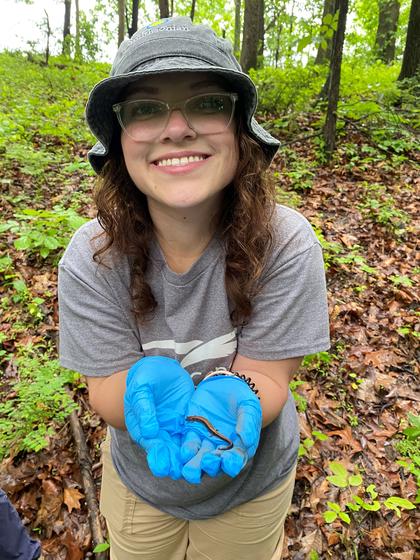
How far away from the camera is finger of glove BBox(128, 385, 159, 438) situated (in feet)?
3.64

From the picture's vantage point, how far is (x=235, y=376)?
1.33 meters

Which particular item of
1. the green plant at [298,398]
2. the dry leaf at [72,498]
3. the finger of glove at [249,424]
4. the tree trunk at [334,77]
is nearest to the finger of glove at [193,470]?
the finger of glove at [249,424]

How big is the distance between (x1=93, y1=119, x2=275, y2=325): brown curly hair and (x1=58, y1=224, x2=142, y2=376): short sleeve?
0.06 m

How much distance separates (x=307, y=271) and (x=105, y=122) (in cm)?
90

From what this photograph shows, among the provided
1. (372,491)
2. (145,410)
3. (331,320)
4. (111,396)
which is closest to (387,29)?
(331,320)

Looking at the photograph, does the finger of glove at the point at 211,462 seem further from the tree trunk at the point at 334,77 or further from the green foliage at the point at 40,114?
the tree trunk at the point at 334,77

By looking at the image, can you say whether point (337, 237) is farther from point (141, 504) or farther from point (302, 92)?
point (302, 92)

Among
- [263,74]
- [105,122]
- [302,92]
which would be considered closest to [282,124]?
[302,92]

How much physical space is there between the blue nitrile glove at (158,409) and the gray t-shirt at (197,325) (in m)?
0.20

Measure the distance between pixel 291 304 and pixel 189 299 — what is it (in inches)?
15.3

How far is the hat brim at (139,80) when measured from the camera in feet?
3.79

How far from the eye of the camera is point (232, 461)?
3.41 ft

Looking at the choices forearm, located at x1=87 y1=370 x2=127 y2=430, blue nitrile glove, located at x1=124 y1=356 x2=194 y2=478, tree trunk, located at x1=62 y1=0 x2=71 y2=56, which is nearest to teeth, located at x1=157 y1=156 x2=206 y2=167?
blue nitrile glove, located at x1=124 y1=356 x2=194 y2=478

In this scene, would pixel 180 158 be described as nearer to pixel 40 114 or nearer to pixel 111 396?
pixel 111 396
